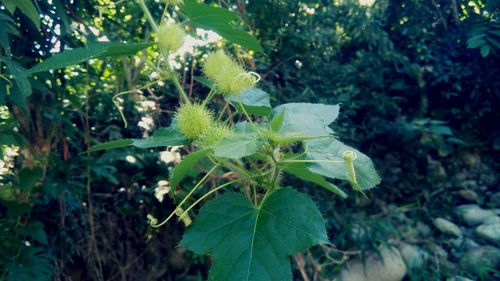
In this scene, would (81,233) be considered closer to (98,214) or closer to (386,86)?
(98,214)

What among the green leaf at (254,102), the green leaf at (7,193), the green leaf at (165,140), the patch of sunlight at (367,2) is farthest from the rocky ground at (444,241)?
the green leaf at (165,140)

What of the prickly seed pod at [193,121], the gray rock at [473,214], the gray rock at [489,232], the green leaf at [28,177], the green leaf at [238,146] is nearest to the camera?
the green leaf at [238,146]

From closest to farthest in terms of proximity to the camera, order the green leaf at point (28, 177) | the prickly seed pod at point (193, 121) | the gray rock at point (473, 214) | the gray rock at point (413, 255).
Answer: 1. the prickly seed pod at point (193, 121)
2. the green leaf at point (28, 177)
3. the gray rock at point (413, 255)
4. the gray rock at point (473, 214)

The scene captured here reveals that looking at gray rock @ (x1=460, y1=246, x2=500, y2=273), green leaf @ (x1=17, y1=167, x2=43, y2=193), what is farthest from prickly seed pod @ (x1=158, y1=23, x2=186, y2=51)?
gray rock @ (x1=460, y1=246, x2=500, y2=273)

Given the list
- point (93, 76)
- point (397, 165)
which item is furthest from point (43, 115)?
point (397, 165)

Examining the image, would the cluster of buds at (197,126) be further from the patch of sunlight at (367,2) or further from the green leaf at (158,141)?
the patch of sunlight at (367,2)

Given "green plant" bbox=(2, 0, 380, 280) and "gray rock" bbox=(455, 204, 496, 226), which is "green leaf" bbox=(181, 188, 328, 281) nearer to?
"green plant" bbox=(2, 0, 380, 280)

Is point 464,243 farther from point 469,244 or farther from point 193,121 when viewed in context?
point 193,121
